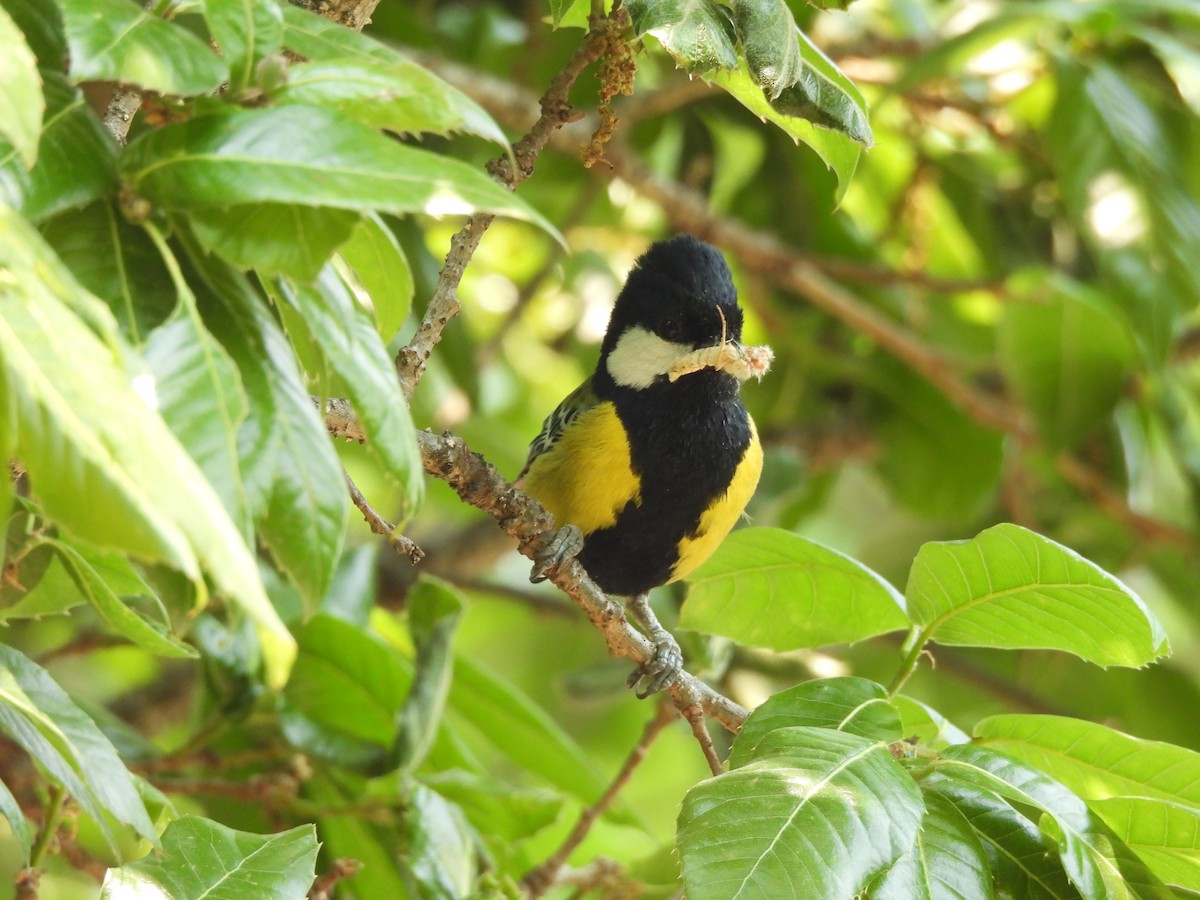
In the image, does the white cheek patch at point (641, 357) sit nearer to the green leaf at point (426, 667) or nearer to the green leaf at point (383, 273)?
the green leaf at point (426, 667)

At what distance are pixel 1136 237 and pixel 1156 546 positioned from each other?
825mm

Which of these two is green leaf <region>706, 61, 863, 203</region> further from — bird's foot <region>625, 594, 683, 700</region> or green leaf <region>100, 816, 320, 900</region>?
green leaf <region>100, 816, 320, 900</region>

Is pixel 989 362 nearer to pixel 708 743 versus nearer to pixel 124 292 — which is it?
Answer: pixel 708 743

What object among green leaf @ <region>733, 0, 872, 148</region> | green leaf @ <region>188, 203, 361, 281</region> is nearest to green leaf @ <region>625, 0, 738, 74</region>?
green leaf @ <region>733, 0, 872, 148</region>

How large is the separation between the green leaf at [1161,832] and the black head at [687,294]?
31.4 inches

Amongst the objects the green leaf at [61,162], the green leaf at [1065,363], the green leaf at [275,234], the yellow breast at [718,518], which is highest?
the green leaf at [61,162]

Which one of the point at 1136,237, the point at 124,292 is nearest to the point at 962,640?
the point at 124,292

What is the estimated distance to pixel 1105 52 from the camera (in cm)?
282

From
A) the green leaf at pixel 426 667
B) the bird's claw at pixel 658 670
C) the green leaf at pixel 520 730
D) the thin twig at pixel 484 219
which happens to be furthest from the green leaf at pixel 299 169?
the green leaf at pixel 520 730

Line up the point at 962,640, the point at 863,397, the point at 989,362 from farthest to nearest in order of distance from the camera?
the point at 863,397, the point at 989,362, the point at 962,640

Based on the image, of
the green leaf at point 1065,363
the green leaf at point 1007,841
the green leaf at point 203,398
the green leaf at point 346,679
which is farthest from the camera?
the green leaf at point 1065,363

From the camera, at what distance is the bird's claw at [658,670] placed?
1526mm

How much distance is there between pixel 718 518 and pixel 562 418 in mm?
297

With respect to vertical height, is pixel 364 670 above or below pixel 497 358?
above
